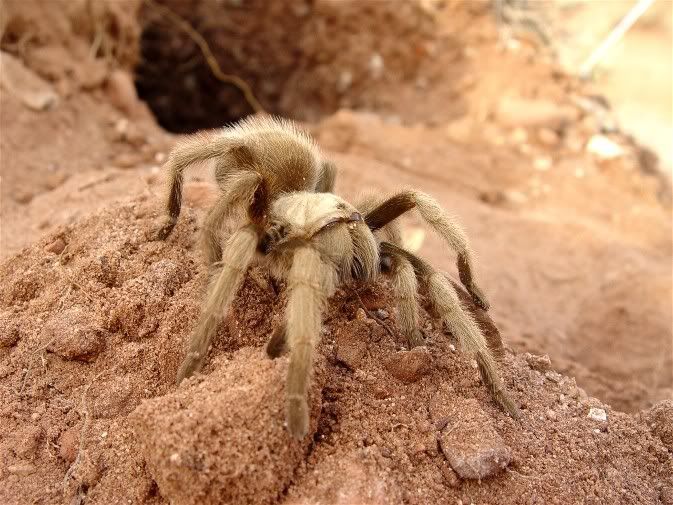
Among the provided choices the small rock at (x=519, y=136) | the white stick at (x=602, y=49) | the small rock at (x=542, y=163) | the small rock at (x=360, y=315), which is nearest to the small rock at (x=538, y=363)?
the small rock at (x=360, y=315)

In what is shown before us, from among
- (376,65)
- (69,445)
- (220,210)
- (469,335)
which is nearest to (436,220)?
(469,335)

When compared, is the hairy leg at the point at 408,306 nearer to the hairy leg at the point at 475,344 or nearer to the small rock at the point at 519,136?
the hairy leg at the point at 475,344

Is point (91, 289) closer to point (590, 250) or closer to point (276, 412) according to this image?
point (276, 412)

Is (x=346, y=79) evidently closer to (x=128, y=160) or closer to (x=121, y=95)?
(x=121, y=95)

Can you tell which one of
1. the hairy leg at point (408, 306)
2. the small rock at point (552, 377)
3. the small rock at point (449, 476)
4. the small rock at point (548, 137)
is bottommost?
the small rock at point (548, 137)

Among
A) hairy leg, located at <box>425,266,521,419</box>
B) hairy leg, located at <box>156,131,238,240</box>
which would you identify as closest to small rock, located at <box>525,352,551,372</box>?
hairy leg, located at <box>425,266,521,419</box>

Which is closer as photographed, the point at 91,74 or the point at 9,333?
the point at 9,333
